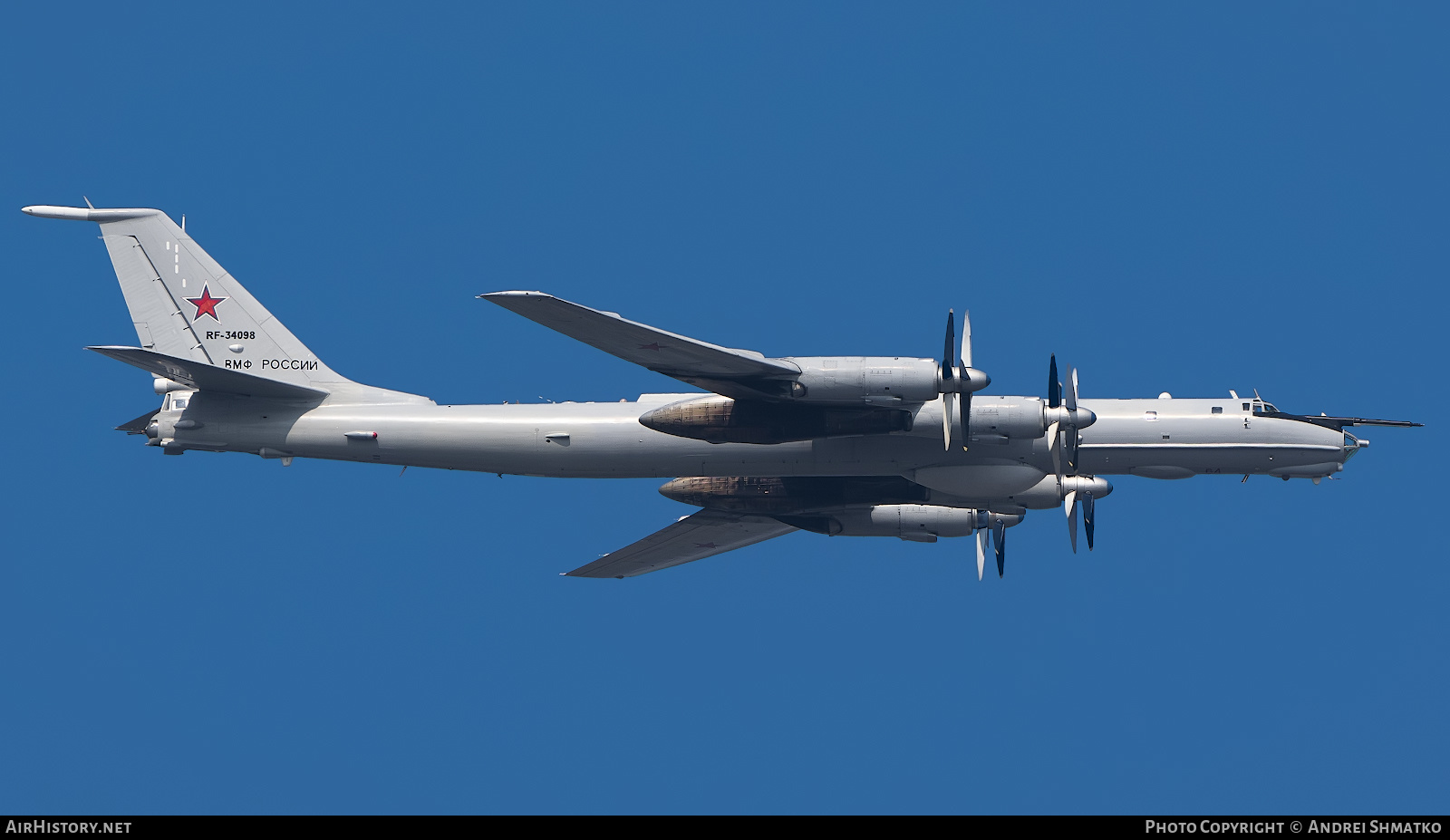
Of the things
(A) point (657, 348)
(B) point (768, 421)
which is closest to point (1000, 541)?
(B) point (768, 421)

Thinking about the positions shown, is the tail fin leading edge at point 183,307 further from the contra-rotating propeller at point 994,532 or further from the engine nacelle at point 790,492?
the contra-rotating propeller at point 994,532

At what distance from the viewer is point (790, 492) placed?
118 ft

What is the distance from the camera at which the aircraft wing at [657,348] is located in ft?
98.3

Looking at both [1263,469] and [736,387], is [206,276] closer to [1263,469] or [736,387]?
[736,387]

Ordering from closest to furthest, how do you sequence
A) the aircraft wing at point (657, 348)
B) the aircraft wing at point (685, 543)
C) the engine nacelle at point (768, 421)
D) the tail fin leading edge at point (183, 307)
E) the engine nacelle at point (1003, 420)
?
the aircraft wing at point (657, 348), the engine nacelle at point (1003, 420), the engine nacelle at point (768, 421), the tail fin leading edge at point (183, 307), the aircraft wing at point (685, 543)

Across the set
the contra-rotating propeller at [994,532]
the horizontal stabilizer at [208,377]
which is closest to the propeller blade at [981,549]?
the contra-rotating propeller at [994,532]

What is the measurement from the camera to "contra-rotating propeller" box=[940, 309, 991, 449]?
31406 millimetres

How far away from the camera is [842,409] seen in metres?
32.8

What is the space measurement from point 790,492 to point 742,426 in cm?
342

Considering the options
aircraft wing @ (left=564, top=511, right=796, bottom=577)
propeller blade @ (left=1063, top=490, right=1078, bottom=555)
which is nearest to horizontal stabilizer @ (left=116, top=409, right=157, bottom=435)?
aircraft wing @ (left=564, top=511, right=796, bottom=577)

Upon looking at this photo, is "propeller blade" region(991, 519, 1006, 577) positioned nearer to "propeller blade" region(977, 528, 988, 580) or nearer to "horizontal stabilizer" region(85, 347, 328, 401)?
"propeller blade" region(977, 528, 988, 580)

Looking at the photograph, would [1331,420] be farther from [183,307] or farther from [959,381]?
[183,307]

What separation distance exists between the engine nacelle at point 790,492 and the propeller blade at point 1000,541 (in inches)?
67.6
